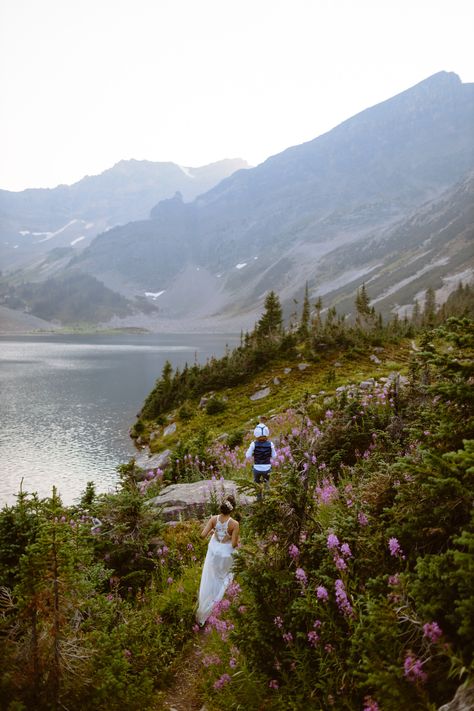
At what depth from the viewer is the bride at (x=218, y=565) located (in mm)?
6945

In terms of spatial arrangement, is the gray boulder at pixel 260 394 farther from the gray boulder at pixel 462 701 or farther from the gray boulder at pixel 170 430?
the gray boulder at pixel 462 701

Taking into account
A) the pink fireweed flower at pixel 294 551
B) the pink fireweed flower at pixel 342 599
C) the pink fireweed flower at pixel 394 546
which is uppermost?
the pink fireweed flower at pixel 394 546

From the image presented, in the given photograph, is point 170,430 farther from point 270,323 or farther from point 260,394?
point 270,323

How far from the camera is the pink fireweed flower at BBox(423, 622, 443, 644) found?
2.95 meters

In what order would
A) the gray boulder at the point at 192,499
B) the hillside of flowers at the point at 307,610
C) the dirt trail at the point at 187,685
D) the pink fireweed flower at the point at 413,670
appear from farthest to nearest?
the gray boulder at the point at 192,499
the dirt trail at the point at 187,685
the hillside of flowers at the point at 307,610
the pink fireweed flower at the point at 413,670

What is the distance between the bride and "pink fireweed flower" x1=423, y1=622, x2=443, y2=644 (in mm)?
4342

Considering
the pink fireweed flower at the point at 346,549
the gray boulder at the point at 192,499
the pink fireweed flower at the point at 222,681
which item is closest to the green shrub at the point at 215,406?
the gray boulder at the point at 192,499

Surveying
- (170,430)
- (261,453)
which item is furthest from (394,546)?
(170,430)

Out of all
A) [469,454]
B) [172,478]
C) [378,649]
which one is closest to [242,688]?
[378,649]

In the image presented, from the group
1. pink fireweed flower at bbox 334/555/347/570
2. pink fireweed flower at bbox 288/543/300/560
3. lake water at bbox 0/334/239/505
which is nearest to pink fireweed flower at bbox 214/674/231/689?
pink fireweed flower at bbox 288/543/300/560

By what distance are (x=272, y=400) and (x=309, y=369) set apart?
4357 mm

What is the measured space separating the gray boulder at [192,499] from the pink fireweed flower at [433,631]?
7.38m

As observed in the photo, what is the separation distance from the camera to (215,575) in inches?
283

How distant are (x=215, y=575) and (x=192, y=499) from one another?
175 inches
